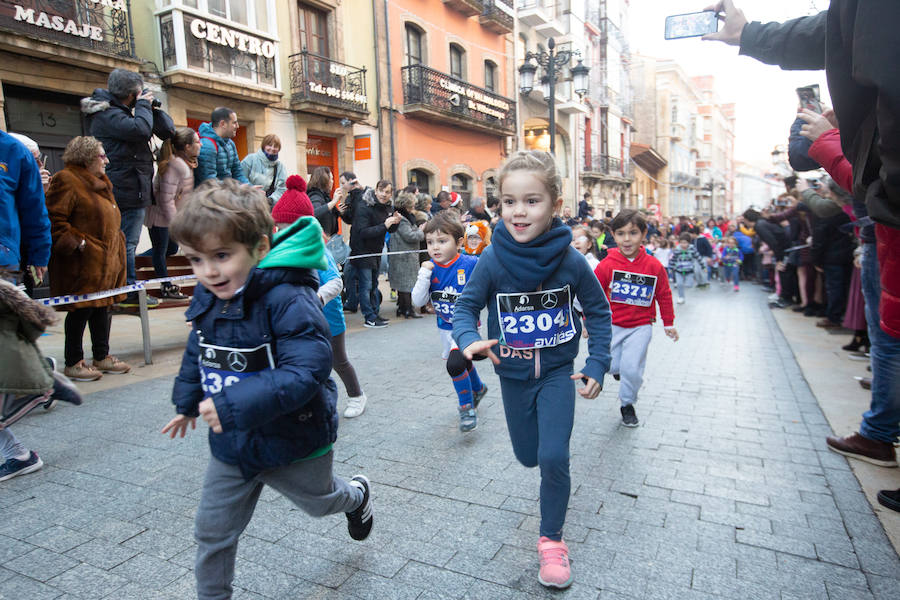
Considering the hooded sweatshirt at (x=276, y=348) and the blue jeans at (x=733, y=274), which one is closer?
the hooded sweatshirt at (x=276, y=348)

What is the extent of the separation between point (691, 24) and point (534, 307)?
5.13 feet

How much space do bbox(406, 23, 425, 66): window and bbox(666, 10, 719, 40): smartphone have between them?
55.3ft

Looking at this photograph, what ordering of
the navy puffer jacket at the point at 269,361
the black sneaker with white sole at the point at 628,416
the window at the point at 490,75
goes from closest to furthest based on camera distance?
the navy puffer jacket at the point at 269,361
the black sneaker with white sole at the point at 628,416
the window at the point at 490,75

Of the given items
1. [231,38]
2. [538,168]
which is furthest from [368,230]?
[231,38]

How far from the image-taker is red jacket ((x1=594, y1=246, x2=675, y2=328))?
453cm

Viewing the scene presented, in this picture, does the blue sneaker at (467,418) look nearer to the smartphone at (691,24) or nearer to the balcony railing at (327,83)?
the smartphone at (691,24)

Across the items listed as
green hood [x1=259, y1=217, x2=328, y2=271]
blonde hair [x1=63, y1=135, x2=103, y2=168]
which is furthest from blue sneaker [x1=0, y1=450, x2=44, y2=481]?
blonde hair [x1=63, y1=135, x2=103, y2=168]

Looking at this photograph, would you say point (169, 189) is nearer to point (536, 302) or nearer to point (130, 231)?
point (130, 231)

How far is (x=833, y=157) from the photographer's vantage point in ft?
9.63

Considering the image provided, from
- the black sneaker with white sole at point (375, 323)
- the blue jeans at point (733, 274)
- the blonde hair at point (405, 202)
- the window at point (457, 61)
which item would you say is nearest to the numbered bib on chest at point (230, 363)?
the black sneaker with white sole at point (375, 323)

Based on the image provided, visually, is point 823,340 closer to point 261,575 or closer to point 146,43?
point 261,575

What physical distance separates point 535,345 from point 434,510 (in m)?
1.04

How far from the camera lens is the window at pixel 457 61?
2106cm

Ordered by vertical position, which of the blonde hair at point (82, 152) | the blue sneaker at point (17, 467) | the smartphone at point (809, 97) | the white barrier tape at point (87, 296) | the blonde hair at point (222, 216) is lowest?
the blue sneaker at point (17, 467)
